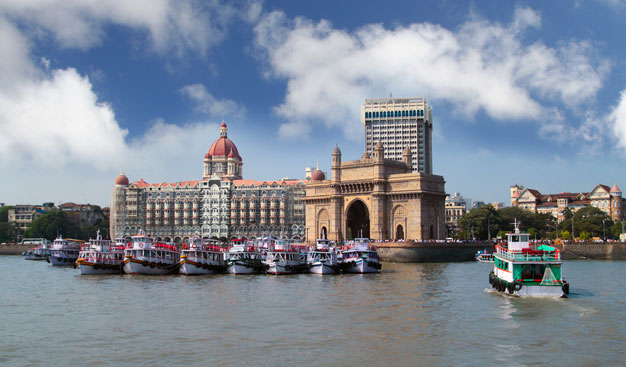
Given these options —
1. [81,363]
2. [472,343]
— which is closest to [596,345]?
[472,343]

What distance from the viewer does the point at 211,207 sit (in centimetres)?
15612

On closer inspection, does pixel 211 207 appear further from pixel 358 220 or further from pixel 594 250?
pixel 594 250

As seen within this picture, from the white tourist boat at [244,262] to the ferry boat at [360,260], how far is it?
8.46 meters

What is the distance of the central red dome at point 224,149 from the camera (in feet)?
541

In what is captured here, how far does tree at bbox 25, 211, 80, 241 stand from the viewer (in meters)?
156

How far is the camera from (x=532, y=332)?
29750 millimetres

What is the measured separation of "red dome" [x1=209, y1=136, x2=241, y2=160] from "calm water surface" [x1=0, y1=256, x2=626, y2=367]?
4518 inches

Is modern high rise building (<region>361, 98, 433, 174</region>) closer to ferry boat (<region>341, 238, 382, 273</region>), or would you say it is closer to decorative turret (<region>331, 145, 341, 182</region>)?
decorative turret (<region>331, 145, 341, 182</region>)

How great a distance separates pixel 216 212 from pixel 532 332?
13006 centimetres

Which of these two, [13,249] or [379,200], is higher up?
[379,200]

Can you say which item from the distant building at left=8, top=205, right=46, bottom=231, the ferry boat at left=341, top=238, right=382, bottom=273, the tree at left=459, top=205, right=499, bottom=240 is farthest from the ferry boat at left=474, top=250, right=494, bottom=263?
the distant building at left=8, top=205, right=46, bottom=231

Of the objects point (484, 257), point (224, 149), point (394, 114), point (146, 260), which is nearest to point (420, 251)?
point (484, 257)

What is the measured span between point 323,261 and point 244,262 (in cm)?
772

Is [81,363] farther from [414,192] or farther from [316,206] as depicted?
[316,206]
